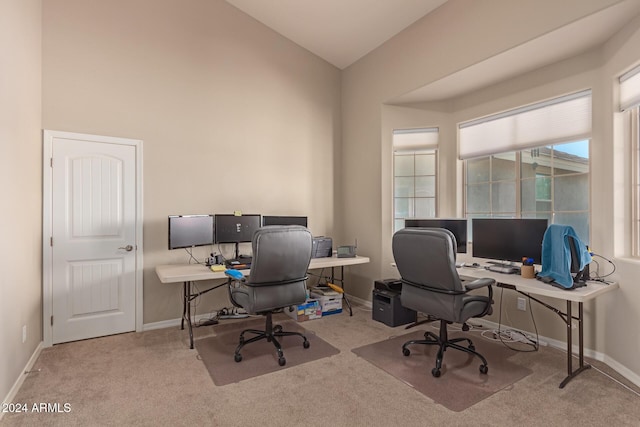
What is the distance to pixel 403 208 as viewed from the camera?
15.5 ft

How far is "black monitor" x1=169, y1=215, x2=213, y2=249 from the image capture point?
11.6ft

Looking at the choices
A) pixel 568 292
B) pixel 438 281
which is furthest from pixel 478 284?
pixel 568 292

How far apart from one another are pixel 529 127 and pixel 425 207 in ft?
4.97

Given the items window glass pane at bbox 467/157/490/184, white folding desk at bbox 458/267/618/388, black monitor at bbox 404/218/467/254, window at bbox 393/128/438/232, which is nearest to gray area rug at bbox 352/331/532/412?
white folding desk at bbox 458/267/618/388

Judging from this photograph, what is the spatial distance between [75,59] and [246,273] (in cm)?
276

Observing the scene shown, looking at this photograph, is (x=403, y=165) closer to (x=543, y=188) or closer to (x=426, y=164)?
(x=426, y=164)

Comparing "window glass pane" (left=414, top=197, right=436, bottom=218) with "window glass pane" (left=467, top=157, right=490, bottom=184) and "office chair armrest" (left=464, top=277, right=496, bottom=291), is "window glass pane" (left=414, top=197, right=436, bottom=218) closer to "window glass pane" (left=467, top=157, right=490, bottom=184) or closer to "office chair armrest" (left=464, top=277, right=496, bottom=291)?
"window glass pane" (left=467, top=157, right=490, bottom=184)

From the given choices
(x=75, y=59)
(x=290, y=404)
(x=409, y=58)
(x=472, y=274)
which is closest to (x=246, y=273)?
(x=290, y=404)

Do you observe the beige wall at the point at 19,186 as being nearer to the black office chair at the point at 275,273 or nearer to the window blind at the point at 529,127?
the black office chair at the point at 275,273

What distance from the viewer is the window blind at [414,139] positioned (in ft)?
14.9

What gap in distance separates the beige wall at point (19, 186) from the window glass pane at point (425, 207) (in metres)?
4.19

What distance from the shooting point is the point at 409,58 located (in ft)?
13.8

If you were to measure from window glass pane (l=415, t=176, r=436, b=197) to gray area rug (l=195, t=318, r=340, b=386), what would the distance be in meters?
2.36

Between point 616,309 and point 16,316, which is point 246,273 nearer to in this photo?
point 16,316
